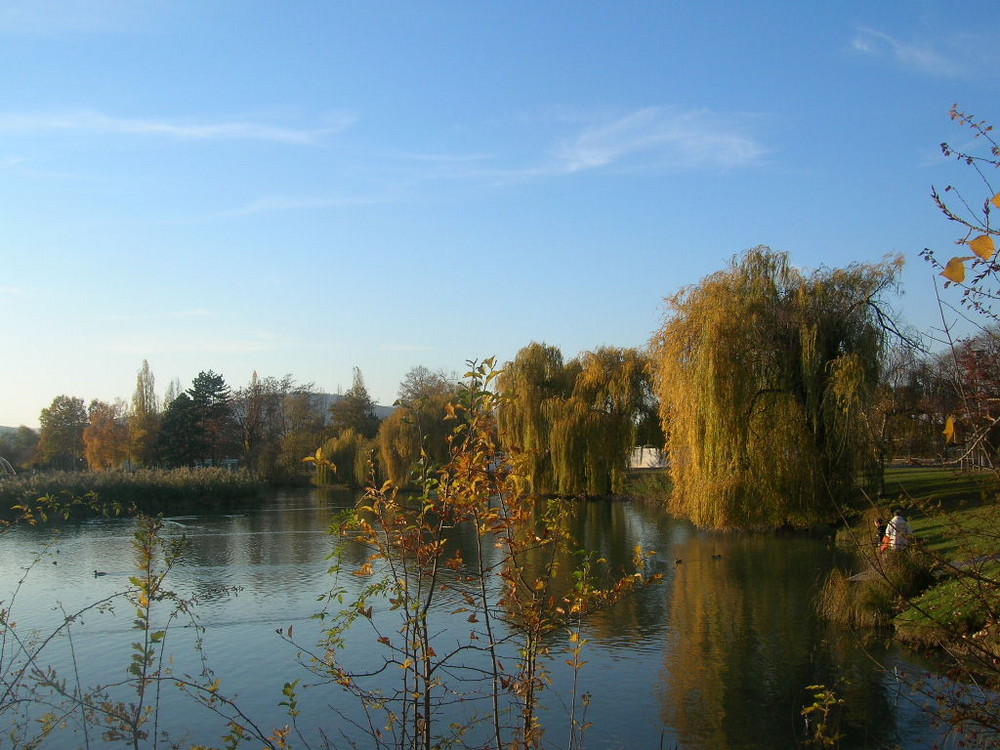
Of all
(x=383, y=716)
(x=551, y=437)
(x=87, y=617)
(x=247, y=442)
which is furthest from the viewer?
(x=247, y=442)

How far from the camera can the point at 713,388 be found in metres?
20.2

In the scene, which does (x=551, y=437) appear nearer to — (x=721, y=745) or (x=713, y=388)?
(x=713, y=388)

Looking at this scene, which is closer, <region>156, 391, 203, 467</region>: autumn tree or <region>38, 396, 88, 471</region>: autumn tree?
<region>156, 391, 203, 467</region>: autumn tree

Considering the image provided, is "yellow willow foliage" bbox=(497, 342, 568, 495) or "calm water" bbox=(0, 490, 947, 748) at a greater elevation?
"yellow willow foliage" bbox=(497, 342, 568, 495)

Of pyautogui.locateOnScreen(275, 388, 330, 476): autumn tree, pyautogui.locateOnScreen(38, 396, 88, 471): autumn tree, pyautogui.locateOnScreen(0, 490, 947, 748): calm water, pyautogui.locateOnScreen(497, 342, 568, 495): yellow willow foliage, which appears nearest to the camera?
pyautogui.locateOnScreen(0, 490, 947, 748): calm water

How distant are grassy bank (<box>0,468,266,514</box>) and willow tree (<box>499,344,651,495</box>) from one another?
12.9 m

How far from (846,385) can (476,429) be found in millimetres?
17666

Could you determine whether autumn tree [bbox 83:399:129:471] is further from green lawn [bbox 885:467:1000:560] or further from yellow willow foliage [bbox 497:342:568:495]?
green lawn [bbox 885:467:1000:560]

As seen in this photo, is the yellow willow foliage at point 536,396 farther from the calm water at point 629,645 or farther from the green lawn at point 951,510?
the green lawn at point 951,510

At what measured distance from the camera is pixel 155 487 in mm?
33812

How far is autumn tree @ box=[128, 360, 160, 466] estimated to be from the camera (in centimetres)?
5575

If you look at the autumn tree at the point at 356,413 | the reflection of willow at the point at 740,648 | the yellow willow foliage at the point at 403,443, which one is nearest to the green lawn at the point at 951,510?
the reflection of willow at the point at 740,648

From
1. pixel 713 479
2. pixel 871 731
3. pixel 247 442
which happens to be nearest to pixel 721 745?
pixel 871 731

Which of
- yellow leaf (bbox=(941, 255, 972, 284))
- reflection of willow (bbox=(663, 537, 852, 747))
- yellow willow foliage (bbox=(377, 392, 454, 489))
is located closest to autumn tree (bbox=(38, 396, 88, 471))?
yellow willow foliage (bbox=(377, 392, 454, 489))
